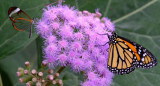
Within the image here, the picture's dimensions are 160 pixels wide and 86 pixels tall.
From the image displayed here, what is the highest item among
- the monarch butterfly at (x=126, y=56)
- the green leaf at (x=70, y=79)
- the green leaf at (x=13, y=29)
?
the green leaf at (x=13, y=29)

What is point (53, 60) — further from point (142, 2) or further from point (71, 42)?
point (142, 2)

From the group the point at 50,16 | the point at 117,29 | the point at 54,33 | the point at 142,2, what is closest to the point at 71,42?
the point at 54,33

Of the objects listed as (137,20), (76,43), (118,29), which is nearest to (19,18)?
(76,43)

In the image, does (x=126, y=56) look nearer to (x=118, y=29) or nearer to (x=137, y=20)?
(x=118, y=29)

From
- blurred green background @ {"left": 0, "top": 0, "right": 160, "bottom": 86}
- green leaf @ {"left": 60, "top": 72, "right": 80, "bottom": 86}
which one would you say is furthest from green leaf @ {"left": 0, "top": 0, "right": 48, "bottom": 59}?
green leaf @ {"left": 60, "top": 72, "right": 80, "bottom": 86}

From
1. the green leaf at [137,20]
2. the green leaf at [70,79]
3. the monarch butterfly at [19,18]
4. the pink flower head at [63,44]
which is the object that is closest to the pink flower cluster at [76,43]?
the pink flower head at [63,44]

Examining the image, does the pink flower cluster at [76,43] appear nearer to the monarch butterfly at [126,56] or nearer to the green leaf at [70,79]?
the monarch butterfly at [126,56]
